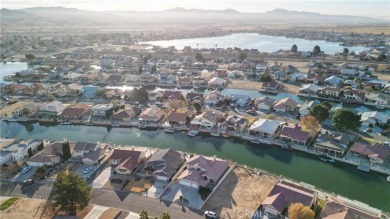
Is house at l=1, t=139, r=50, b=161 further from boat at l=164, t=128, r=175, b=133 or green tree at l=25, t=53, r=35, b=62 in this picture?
green tree at l=25, t=53, r=35, b=62

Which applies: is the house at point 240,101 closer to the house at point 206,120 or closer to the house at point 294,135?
the house at point 206,120

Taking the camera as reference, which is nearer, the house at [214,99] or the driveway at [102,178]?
the driveway at [102,178]

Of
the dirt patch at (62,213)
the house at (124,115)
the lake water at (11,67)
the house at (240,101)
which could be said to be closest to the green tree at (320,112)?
the house at (240,101)

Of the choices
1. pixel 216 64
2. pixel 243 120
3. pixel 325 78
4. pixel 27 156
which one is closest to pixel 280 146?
pixel 243 120

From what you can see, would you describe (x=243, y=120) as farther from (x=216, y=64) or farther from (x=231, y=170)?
(x=216, y=64)

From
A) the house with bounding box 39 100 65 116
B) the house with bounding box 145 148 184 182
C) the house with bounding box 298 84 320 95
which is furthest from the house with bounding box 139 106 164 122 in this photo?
the house with bounding box 298 84 320 95

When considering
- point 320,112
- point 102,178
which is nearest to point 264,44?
point 320,112
